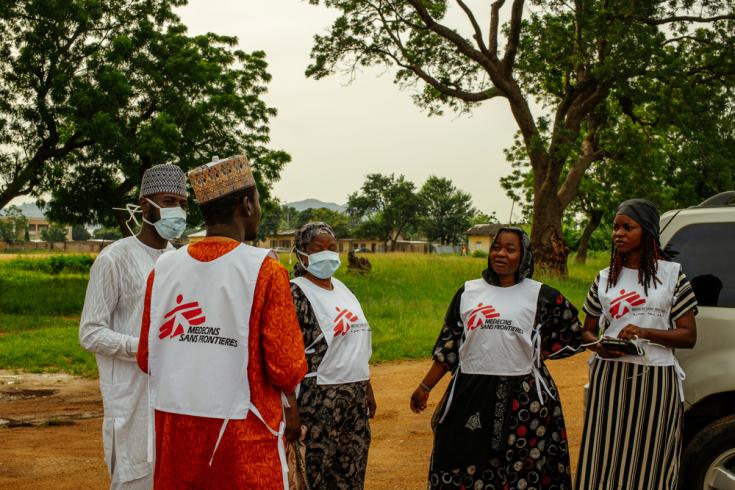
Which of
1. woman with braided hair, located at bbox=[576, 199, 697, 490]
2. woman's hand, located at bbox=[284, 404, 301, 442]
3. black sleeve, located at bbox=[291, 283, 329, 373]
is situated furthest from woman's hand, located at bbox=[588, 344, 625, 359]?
woman's hand, located at bbox=[284, 404, 301, 442]

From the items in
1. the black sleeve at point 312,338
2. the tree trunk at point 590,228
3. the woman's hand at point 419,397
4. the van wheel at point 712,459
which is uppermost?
the tree trunk at point 590,228

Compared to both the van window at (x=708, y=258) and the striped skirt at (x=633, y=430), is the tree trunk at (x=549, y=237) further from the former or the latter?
the striped skirt at (x=633, y=430)

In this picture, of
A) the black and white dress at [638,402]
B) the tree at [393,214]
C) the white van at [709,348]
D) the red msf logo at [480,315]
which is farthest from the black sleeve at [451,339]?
the tree at [393,214]

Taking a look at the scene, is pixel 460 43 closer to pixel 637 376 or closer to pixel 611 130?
pixel 611 130

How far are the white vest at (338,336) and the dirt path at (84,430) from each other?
1.96 metres

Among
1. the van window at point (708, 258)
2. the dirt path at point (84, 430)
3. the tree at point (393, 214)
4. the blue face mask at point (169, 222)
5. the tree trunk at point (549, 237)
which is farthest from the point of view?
the tree at point (393, 214)

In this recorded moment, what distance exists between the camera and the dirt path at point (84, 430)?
6238 millimetres

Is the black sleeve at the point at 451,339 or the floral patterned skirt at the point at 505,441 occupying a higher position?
the black sleeve at the point at 451,339

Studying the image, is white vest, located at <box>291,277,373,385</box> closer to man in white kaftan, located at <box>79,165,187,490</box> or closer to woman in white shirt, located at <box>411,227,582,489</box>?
woman in white shirt, located at <box>411,227,582,489</box>

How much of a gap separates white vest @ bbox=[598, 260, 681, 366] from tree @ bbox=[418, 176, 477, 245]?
3766 inches

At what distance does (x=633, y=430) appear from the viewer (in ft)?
14.0

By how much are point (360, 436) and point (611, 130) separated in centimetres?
2235

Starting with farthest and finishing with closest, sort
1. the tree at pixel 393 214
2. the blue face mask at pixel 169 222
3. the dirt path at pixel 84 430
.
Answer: the tree at pixel 393 214
the dirt path at pixel 84 430
the blue face mask at pixel 169 222

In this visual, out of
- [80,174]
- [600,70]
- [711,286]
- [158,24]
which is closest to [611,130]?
[600,70]
